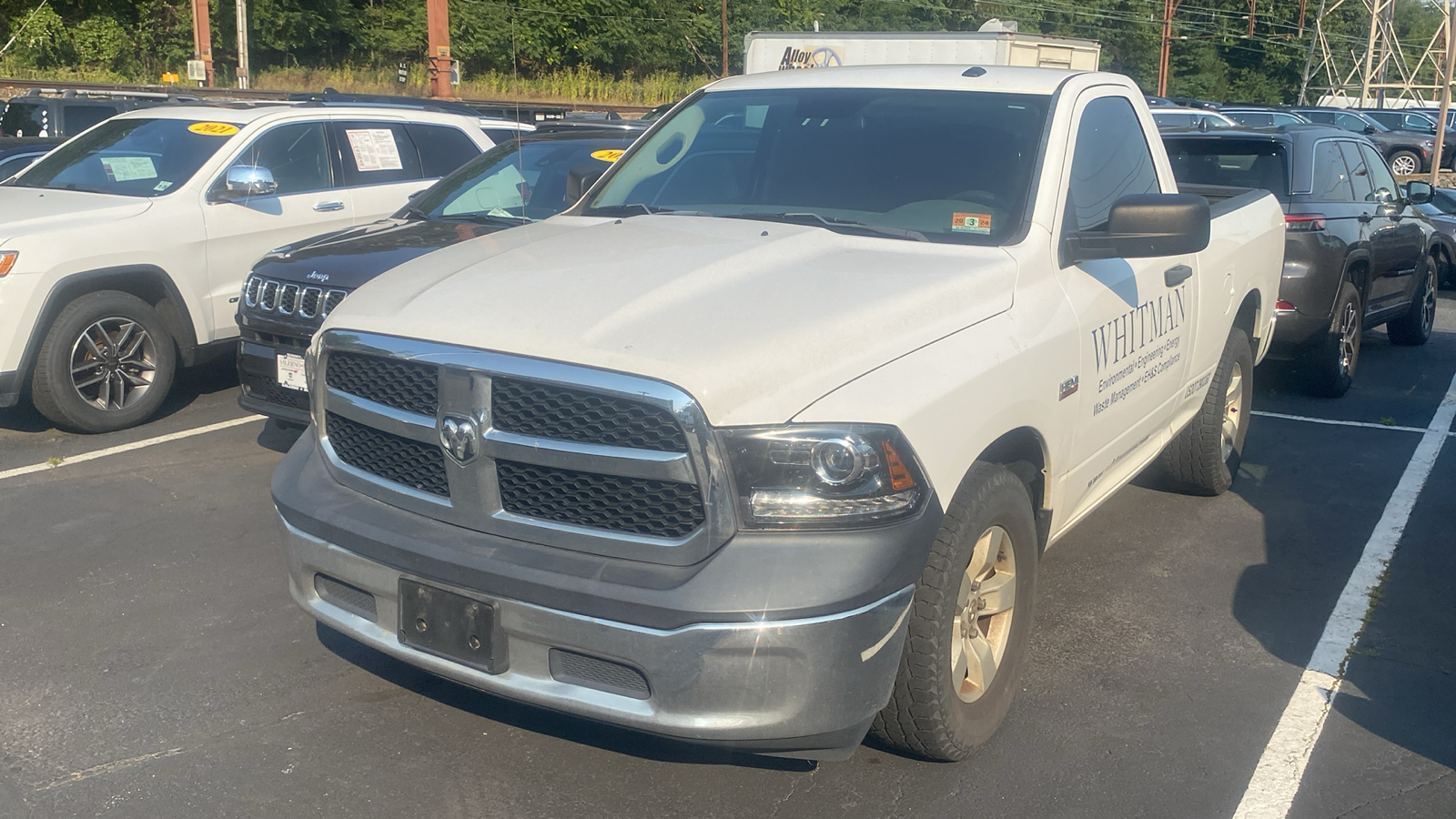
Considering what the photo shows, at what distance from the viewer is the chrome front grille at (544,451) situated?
2822mm

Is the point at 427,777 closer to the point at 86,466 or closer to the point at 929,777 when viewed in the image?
the point at 929,777

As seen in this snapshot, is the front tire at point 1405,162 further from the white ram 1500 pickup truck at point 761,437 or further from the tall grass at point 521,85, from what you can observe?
the white ram 1500 pickup truck at point 761,437

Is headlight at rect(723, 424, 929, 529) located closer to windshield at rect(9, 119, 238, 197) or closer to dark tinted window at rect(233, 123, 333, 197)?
windshield at rect(9, 119, 238, 197)

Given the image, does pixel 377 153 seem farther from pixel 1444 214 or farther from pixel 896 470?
pixel 1444 214

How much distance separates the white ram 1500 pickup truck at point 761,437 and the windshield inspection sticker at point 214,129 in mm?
4337

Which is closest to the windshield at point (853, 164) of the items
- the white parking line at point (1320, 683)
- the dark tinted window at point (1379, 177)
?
the white parking line at point (1320, 683)

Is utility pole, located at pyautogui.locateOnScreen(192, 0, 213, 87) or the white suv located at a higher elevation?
utility pole, located at pyautogui.locateOnScreen(192, 0, 213, 87)

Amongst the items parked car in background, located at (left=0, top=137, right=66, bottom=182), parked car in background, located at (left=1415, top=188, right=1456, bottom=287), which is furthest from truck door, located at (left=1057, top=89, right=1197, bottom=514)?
parked car in background, located at (left=1415, top=188, right=1456, bottom=287)

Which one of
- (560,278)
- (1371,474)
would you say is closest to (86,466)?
(560,278)

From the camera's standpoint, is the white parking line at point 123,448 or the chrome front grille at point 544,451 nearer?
the chrome front grille at point 544,451

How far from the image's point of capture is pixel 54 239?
671cm

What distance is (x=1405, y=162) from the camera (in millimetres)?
29641

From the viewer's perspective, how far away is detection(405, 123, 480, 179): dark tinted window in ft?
28.9

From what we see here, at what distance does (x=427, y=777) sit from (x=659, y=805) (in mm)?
646
